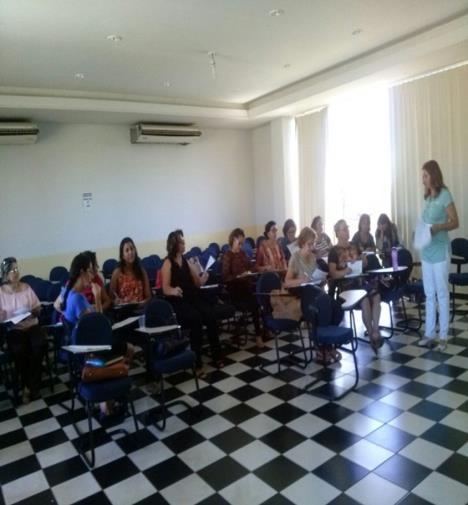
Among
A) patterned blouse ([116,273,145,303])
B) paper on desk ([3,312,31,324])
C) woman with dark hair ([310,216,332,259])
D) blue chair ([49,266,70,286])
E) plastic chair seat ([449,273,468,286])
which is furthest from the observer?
blue chair ([49,266,70,286])

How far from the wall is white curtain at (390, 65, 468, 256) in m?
3.42

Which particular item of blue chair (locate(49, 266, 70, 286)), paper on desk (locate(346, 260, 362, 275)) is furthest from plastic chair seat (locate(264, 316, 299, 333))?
blue chair (locate(49, 266, 70, 286))

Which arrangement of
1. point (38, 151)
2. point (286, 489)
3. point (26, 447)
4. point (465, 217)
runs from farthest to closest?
point (38, 151) → point (465, 217) → point (26, 447) → point (286, 489)

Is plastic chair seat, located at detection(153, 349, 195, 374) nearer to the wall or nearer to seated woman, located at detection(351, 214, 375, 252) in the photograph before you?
seated woman, located at detection(351, 214, 375, 252)

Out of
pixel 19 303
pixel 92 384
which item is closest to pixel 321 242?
pixel 19 303

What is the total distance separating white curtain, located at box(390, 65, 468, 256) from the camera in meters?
5.73

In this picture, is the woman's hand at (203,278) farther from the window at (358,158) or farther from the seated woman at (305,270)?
the window at (358,158)

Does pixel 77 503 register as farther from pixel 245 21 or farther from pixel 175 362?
pixel 245 21

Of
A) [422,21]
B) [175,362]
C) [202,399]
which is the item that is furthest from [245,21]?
[202,399]

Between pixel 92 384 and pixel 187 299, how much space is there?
1710 mm

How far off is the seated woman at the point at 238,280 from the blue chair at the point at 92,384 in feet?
6.35

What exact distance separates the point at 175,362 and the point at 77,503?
44.5 inches

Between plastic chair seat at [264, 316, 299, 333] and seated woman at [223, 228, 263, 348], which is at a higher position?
seated woman at [223, 228, 263, 348]

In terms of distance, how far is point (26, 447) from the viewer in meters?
3.06
